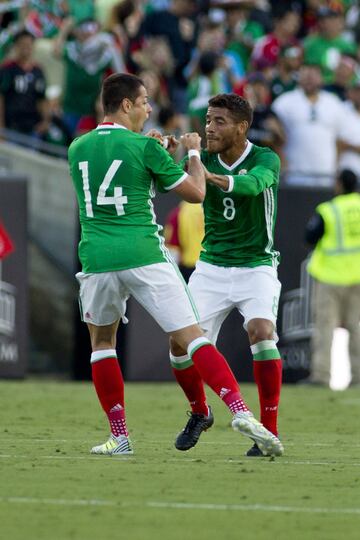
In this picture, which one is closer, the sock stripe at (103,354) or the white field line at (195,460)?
the white field line at (195,460)

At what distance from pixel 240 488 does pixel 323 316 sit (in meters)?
9.17

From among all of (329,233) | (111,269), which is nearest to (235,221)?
(111,269)

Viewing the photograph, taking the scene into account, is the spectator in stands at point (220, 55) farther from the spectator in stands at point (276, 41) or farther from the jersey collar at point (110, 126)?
the jersey collar at point (110, 126)

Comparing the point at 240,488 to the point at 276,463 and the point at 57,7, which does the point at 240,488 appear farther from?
the point at 57,7

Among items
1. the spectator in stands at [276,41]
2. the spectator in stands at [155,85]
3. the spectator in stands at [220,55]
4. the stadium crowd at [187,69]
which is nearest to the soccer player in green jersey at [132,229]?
the stadium crowd at [187,69]

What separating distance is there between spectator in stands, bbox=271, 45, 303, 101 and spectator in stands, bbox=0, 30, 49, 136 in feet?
10.2

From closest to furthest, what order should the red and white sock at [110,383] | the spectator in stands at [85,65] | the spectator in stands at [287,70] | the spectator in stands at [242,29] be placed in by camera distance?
the red and white sock at [110,383] → the spectator in stands at [85,65] → the spectator in stands at [287,70] → the spectator in stands at [242,29]

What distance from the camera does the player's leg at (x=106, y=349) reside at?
344 inches

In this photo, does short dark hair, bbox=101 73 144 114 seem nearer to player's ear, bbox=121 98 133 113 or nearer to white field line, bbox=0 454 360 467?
player's ear, bbox=121 98 133 113

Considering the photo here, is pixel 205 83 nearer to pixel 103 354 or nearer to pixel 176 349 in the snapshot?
pixel 176 349

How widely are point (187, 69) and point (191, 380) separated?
10249 millimetres

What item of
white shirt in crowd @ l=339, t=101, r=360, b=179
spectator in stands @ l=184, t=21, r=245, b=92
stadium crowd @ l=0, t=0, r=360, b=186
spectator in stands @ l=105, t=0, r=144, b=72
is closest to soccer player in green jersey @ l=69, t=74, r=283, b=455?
stadium crowd @ l=0, t=0, r=360, b=186

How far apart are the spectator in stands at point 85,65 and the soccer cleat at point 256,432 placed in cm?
929

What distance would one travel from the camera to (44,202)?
18062mm
